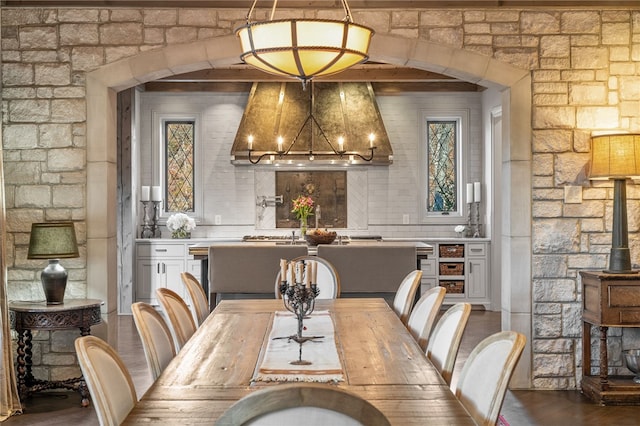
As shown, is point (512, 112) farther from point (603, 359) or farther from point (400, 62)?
point (603, 359)

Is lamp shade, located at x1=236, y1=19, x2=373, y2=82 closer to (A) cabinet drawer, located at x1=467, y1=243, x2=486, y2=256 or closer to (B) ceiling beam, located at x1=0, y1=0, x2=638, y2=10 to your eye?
(B) ceiling beam, located at x1=0, y1=0, x2=638, y2=10

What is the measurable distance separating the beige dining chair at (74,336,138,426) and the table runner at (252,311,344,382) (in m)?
0.43

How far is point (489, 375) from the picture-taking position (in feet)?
7.29

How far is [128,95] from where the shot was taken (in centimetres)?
870

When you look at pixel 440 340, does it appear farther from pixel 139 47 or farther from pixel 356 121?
pixel 356 121

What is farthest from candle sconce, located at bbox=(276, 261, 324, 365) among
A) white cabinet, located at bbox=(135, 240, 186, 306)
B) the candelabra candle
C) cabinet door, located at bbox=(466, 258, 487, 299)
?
the candelabra candle

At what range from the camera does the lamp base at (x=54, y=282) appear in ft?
15.4

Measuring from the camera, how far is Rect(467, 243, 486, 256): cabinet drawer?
29.1 feet

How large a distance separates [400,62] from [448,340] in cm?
297

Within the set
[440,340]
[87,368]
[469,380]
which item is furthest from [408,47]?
[87,368]

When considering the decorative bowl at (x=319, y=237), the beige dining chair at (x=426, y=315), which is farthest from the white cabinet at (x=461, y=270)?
the beige dining chair at (x=426, y=315)

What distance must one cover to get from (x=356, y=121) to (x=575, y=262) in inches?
162

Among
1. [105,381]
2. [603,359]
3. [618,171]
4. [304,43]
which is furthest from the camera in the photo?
[603,359]

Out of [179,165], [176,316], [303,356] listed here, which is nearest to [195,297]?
[176,316]
